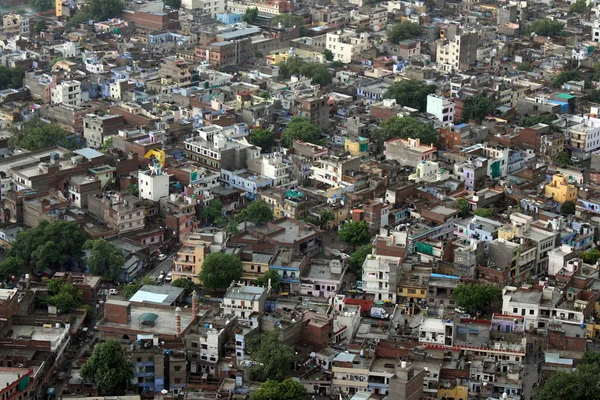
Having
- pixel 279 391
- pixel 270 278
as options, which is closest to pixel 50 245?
pixel 270 278

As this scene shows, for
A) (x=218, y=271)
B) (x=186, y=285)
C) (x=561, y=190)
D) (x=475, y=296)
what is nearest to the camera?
(x=475, y=296)

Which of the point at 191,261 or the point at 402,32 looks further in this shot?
the point at 402,32

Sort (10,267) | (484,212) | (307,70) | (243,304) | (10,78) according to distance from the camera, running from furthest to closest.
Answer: (307,70)
(10,78)
(484,212)
(10,267)
(243,304)

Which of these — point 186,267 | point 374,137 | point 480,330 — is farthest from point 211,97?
point 480,330

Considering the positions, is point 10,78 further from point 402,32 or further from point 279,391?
point 279,391

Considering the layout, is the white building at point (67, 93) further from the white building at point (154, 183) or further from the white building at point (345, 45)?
the white building at point (345, 45)

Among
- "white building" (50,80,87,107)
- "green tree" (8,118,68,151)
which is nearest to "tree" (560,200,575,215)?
"green tree" (8,118,68,151)
